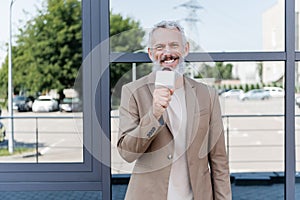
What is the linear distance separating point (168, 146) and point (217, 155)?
0.14 m

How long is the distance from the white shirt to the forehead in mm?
133

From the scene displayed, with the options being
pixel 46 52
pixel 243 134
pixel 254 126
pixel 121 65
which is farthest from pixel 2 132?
pixel 254 126

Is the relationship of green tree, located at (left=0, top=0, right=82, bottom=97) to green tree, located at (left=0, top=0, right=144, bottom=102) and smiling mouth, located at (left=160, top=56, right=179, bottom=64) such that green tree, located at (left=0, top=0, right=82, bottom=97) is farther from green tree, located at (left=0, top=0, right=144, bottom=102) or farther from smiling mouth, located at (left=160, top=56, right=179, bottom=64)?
smiling mouth, located at (left=160, top=56, right=179, bottom=64)

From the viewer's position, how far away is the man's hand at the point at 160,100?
3.11ft

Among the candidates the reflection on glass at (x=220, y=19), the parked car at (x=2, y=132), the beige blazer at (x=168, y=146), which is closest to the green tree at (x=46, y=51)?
the parked car at (x=2, y=132)

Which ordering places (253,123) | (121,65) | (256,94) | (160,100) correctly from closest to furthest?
(160,100) → (121,65) → (256,94) → (253,123)

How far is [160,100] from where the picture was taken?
0.95m

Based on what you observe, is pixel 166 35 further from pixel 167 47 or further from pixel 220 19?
pixel 220 19

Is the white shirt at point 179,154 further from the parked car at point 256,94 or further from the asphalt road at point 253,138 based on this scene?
the parked car at point 256,94

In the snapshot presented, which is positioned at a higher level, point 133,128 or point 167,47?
point 167,47

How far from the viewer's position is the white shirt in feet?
3.43

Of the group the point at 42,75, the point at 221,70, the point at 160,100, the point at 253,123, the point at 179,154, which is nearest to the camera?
the point at 160,100

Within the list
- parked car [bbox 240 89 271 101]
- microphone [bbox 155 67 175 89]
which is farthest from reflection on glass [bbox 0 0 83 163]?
microphone [bbox 155 67 175 89]

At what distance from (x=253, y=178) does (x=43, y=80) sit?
8.27ft
